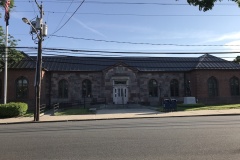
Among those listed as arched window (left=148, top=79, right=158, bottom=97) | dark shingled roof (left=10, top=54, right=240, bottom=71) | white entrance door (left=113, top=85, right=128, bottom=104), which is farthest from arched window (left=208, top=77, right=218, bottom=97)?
white entrance door (left=113, top=85, right=128, bottom=104)

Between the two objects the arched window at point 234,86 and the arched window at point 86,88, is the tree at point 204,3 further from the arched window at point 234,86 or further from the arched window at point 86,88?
the arched window at point 234,86

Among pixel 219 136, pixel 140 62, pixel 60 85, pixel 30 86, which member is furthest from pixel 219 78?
pixel 219 136

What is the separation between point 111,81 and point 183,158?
3109 cm

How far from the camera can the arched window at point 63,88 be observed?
3738cm

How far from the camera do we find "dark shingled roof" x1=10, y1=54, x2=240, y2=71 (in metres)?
38.4

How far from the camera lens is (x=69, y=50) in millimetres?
26328

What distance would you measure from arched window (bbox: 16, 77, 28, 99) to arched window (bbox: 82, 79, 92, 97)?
7.61m

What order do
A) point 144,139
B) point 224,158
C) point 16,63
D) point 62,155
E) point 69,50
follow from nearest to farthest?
point 224,158 < point 62,155 < point 144,139 < point 69,50 < point 16,63

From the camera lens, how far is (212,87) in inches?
1491

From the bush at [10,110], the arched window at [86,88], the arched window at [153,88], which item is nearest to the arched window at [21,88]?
the arched window at [86,88]

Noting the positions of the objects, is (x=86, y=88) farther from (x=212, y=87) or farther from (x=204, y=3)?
(x=204, y=3)

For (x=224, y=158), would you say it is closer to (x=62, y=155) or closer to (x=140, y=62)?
(x=62, y=155)

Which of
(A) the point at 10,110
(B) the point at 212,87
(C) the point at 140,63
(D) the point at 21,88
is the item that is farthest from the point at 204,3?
(C) the point at 140,63

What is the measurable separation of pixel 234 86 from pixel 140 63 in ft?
45.3
